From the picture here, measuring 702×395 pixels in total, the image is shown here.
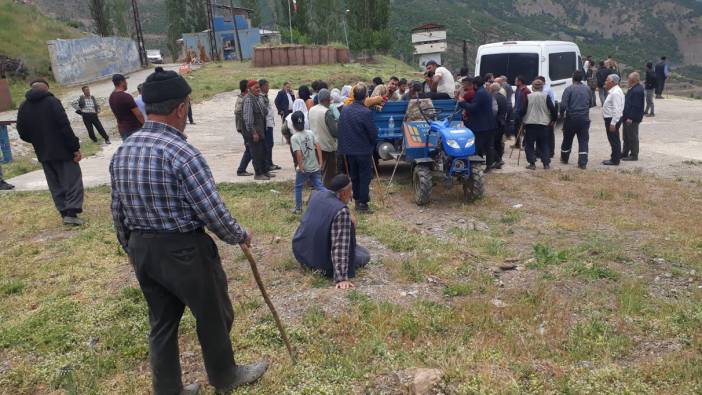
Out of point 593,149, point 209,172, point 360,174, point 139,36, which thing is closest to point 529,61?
point 593,149

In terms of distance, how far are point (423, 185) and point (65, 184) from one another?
500 cm

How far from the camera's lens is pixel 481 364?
11.2ft

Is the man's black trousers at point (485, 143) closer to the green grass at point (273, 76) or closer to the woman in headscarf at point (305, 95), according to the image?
the woman in headscarf at point (305, 95)

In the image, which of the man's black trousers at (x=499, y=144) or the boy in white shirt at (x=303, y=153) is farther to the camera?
the man's black trousers at (x=499, y=144)

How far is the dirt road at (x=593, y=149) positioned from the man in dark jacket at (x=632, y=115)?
33cm

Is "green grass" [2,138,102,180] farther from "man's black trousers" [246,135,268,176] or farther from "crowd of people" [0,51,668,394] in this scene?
"man's black trousers" [246,135,268,176]

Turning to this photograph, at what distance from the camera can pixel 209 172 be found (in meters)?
2.75

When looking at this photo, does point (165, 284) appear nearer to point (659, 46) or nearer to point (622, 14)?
point (659, 46)

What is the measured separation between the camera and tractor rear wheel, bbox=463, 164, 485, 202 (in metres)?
7.85

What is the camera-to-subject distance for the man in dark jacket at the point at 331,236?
462 centimetres

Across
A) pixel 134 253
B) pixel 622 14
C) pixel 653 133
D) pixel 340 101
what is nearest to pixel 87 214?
pixel 340 101

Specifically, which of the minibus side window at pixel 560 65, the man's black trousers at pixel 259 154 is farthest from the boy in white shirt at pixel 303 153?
the minibus side window at pixel 560 65

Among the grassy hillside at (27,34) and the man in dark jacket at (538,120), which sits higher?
the grassy hillside at (27,34)

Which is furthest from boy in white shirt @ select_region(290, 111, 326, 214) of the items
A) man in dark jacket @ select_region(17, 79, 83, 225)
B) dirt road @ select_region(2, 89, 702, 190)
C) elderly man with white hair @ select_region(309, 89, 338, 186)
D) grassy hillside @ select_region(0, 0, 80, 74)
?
grassy hillside @ select_region(0, 0, 80, 74)
